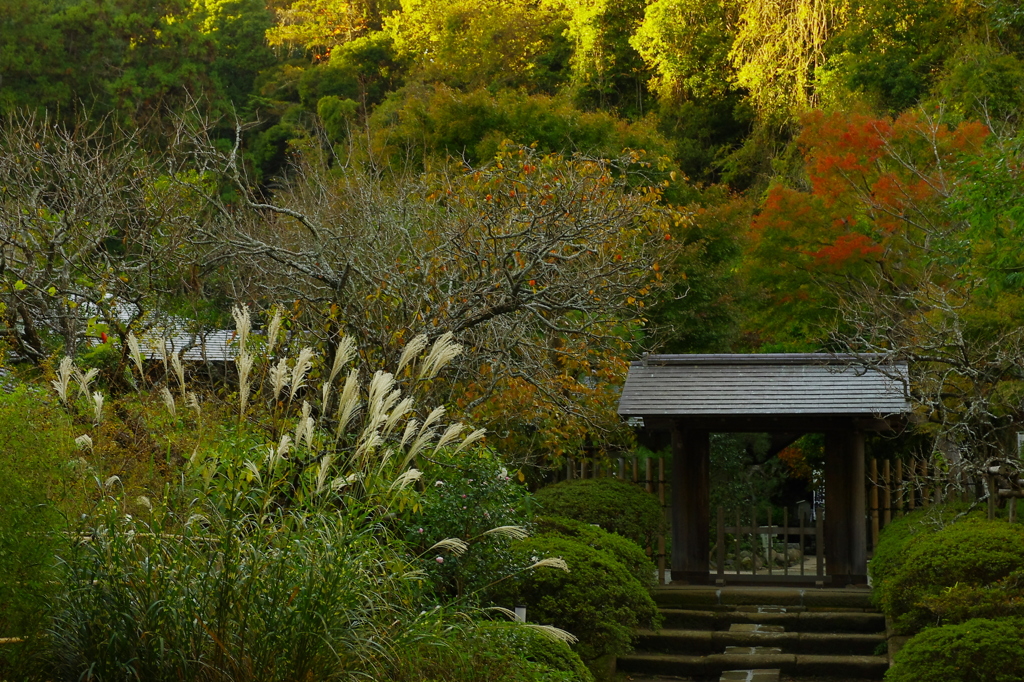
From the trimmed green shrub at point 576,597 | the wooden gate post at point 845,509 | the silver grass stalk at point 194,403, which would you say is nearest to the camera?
the silver grass stalk at point 194,403

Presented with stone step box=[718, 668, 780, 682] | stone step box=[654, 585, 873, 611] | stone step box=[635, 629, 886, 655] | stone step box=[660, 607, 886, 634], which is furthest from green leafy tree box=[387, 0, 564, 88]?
stone step box=[718, 668, 780, 682]

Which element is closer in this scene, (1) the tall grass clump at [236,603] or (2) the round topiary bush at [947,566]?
(1) the tall grass clump at [236,603]

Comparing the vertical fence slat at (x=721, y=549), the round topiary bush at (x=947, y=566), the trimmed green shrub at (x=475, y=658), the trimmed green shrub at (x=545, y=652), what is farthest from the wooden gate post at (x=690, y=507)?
the trimmed green shrub at (x=475, y=658)

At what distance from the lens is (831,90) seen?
22688mm

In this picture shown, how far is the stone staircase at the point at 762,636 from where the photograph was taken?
31.5 ft

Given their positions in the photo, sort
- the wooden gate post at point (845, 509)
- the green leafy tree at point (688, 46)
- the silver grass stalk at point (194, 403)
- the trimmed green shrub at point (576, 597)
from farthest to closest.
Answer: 1. the green leafy tree at point (688, 46)
2. the wooden gate post at point (845, 509)
3. the trimmed green shrub at point (576, 597)
4. the silver grass stalk at point (194, 403)

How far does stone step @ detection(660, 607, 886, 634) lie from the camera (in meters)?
10.6

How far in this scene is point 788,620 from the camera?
35.2 ft

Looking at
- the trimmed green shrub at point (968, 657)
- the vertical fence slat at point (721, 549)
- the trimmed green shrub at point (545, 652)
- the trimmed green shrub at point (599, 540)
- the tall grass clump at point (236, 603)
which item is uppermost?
the tall grass clump at point (236, 603)

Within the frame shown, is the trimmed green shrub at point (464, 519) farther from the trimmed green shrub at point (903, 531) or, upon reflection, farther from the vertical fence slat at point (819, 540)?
the vertical fence slat at point (819, 540)

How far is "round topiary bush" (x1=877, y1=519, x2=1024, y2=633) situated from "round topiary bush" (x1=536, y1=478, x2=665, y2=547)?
307 centimetres

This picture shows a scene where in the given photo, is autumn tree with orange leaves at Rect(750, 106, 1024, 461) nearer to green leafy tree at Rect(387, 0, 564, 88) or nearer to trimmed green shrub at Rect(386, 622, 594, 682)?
trimmed green shrub at Rect(386, 622, 594, 682)

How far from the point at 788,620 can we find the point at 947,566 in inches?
109

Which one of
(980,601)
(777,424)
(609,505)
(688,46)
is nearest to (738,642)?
(609,505)
